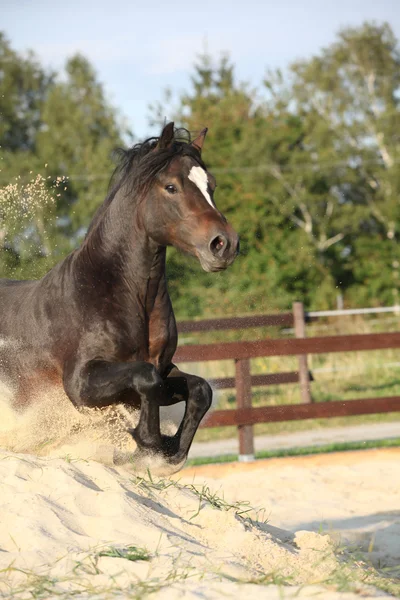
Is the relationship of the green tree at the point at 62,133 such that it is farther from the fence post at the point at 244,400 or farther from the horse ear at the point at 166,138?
the horse ear at the point at 166,138

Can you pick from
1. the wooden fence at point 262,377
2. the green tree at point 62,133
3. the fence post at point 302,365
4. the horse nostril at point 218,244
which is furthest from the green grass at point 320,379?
the green tree at point 62,133

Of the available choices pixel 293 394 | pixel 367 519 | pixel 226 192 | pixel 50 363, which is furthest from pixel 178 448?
pixel 226 192

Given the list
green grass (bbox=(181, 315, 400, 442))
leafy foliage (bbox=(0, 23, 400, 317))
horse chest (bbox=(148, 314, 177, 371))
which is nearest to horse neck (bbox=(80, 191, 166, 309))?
horse chest (bbox=(148, 314, 177, 371))

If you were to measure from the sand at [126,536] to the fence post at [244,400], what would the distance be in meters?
3.10

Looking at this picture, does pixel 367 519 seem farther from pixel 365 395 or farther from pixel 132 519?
pixel 365 395

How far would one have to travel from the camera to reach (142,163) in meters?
5.25

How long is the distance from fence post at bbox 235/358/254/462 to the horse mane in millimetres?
5025

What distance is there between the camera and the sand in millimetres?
3338

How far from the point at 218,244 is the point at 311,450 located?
6209 mm

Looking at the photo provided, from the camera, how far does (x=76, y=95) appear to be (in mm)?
37312

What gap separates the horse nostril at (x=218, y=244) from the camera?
4.65m

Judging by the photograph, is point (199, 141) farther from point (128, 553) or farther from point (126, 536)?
point (128, 553)

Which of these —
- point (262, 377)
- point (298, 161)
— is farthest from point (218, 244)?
point (298, 161)

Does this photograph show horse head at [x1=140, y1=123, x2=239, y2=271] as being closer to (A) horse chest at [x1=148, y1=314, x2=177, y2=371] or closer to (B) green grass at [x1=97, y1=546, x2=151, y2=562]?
(A) horse chest at [x1=148, y1=314, x2=177, y2=371]
